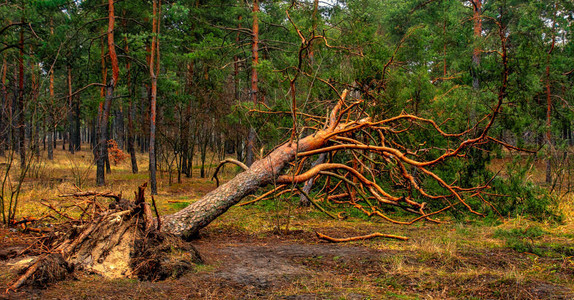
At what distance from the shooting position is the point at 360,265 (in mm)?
4770

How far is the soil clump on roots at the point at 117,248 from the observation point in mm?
4137

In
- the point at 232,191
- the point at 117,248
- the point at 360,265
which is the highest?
the point at 232,191

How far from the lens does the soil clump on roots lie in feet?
13.6

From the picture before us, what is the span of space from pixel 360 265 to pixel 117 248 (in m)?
2.87

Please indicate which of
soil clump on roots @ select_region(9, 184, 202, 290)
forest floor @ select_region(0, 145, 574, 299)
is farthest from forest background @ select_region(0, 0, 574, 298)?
soil clump on roots @ select_region(9, 184, 202, 290)

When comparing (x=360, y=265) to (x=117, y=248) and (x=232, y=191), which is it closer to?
(x=232, y=191)

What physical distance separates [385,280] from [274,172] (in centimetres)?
306

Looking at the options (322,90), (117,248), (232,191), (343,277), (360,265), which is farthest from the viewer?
(322,90)

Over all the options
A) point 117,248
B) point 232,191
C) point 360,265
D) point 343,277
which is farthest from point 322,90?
point 117,248

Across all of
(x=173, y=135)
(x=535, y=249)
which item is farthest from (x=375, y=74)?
(x=173, y=135)

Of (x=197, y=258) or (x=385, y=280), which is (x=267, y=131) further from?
(x=385, y=280)

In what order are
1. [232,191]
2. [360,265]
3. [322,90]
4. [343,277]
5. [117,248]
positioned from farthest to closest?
[322,90]
[232,191]
[360,265]
[117,248]
[343,277]

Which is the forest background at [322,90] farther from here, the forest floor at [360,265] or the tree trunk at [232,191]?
the forest floor at [360,265]

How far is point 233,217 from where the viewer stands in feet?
26.8
